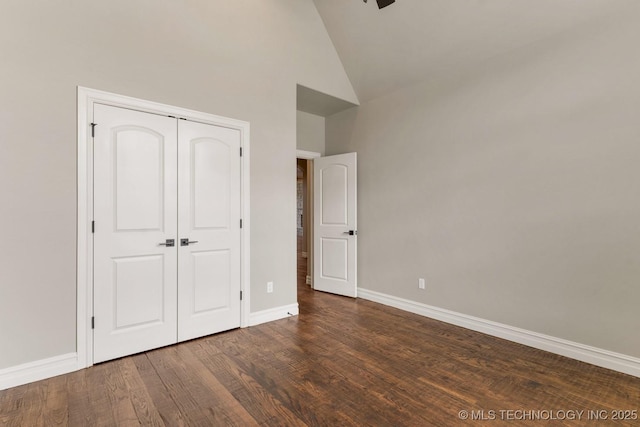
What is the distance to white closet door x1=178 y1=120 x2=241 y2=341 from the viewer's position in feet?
10.1

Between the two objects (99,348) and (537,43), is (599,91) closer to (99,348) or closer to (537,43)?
(537,43)

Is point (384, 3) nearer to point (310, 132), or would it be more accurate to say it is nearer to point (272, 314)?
point (310, 132)

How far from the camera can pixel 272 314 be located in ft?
12.1

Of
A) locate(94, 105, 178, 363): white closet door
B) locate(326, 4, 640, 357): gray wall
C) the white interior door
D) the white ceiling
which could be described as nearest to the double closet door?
locate(94, 105, 178, 363): white closet door

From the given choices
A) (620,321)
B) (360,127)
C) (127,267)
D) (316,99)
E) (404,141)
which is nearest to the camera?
(620,321)

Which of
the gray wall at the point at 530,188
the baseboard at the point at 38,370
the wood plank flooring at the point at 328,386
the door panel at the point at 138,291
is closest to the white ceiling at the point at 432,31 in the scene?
the gray wall at the point at 530,188

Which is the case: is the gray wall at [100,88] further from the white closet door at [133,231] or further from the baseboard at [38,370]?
the white closet door at [133,231]

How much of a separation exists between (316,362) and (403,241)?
210cm

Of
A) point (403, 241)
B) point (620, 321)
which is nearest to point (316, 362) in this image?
point (403, 241)

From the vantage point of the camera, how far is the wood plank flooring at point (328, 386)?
193 cm

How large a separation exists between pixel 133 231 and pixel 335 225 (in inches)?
112

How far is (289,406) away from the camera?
203 cm

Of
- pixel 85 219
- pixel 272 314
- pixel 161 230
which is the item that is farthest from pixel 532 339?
pixel 85 219

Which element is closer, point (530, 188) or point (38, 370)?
point (38, 370)
